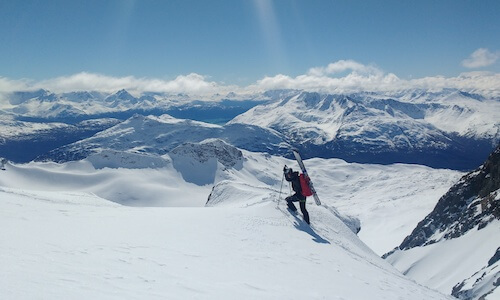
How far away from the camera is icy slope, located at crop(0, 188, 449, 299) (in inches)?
329

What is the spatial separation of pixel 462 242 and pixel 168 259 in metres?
61.4

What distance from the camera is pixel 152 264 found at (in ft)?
35.1

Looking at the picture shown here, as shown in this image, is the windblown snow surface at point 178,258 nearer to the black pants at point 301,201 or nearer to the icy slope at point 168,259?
the icy slope at point 168,259

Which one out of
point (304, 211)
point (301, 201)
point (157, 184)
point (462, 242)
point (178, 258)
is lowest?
point (462, 242)

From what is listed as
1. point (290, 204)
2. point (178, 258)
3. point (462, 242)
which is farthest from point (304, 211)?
point (462, 242)

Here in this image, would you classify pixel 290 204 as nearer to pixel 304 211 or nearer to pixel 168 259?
pixel 304 211

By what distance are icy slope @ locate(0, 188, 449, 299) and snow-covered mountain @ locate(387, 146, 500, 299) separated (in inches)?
1130

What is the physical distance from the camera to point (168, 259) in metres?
11.6

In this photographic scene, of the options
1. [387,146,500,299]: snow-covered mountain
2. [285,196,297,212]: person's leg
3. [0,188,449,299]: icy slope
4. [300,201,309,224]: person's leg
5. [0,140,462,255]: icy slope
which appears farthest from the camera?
[0,140,462,255]: icy slope

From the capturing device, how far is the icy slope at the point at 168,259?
8359mm

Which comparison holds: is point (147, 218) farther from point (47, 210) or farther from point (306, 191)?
point (306, 191)

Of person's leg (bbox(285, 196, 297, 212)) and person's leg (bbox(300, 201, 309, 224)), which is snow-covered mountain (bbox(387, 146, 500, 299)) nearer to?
person's leg (bbox(285, 196, 297, 212))

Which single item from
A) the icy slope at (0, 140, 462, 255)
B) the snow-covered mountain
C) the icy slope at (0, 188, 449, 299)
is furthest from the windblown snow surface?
the icy slope at (0, 140, 462, 255)

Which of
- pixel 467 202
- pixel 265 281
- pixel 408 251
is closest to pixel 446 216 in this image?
pixel 467 202
